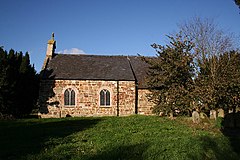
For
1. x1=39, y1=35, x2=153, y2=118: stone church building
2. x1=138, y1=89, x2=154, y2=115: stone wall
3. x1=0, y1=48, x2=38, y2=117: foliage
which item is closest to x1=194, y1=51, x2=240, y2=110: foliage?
x1=138, y1=89, x2=154, y2=115: stone wall

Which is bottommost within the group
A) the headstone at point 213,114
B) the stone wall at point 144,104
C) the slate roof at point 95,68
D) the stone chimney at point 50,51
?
the headstone at point 213,114

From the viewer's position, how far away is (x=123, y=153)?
27.5ft

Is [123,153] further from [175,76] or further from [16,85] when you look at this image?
[16,85]

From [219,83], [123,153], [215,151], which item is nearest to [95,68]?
[219,83]

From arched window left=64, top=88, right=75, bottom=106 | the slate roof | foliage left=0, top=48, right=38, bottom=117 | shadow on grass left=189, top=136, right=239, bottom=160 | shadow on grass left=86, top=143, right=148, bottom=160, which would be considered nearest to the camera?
shadow on grass left=86, top=143, right=148, bottom=160

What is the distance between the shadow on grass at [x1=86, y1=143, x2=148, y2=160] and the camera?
7928 mm

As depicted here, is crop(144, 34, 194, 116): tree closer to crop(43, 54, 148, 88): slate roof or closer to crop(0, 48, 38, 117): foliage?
crop(43, 54, 148, 88): slate roof

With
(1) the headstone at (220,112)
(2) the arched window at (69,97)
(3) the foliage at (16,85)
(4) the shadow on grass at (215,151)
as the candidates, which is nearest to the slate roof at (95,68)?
(2) the arched window at (69,97)

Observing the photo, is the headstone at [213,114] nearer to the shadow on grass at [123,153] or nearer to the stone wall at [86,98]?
the stone wall at [86,98]

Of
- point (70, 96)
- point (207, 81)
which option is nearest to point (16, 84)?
point (70, 96)

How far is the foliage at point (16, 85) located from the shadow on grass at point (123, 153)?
17.2 metres

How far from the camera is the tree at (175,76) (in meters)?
21.9

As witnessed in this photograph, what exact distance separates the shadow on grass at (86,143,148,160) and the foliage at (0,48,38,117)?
17160mm

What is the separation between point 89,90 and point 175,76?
10.1 m
